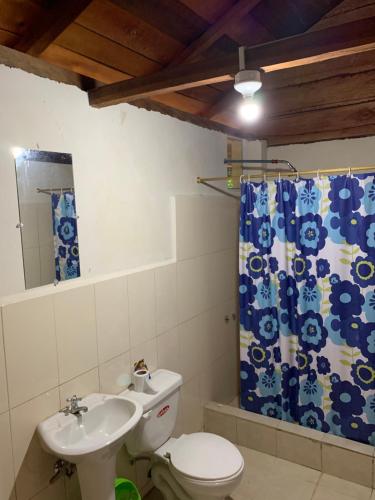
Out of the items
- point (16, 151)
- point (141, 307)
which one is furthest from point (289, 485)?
point (16, 151)

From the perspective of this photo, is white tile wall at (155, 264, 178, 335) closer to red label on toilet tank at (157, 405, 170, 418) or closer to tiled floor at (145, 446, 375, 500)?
red label on toilet tank at (157, 405, 170, 418)

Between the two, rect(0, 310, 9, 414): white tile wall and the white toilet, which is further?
the white toilet

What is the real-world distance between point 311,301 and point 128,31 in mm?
1937

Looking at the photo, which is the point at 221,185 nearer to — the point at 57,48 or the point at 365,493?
the point at 57,48

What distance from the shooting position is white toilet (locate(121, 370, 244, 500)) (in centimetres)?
194

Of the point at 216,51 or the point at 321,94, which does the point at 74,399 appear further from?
the point at 321,94

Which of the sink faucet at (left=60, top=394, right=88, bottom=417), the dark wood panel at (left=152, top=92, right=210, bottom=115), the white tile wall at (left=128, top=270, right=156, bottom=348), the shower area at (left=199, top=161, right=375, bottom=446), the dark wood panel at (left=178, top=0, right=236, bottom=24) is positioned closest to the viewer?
the sink faucet at (left=60, top=394, right=88, bottom=417)

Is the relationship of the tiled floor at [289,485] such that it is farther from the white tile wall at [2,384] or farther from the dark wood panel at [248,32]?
the dark wood panel at [248,32]

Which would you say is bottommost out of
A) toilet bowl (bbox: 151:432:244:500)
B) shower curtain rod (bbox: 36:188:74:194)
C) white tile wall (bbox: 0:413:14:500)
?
toilet bowl (bbox: 151:432:244:500)

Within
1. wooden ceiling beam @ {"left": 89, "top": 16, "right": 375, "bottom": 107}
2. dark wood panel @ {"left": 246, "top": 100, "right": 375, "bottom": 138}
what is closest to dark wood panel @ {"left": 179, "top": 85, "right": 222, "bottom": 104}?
dark wood panel @ {"left": 246, "top": 100, "right": 375, "bottom": 138}

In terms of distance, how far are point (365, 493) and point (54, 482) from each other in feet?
6.04

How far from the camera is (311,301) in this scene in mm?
2648

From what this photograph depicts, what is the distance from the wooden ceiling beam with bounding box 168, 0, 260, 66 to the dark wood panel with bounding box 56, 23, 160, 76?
0.55 ft

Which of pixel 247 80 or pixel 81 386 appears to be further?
pixel 81 386
